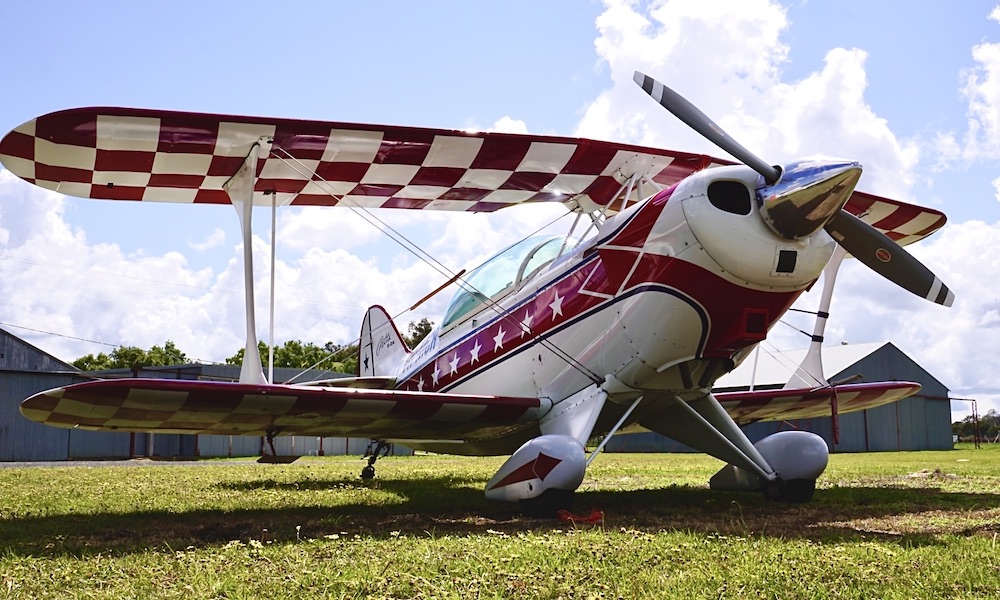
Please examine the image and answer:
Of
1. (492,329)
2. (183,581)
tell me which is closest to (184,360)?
(492,329)

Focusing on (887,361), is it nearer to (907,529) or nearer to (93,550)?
(907,529)

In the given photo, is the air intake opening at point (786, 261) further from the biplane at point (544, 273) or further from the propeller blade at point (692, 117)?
the propeller blade at point (692, 117)

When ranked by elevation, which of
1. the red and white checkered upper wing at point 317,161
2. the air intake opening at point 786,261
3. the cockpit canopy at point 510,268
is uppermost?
the red and white checkered upper wing at point 317,161

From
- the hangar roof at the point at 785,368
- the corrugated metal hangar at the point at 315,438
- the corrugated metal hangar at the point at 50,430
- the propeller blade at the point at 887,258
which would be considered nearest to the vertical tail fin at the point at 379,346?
the propeller blade at the point at 887,258

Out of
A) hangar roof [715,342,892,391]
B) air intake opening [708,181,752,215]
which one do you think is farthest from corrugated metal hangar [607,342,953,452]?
air intake opening [708,181,752,215]

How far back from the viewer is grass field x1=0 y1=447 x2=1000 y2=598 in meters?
3.39

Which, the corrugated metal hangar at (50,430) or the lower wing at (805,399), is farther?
the corrugated metal hangar at (50,430)

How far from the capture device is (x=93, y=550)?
460 cm

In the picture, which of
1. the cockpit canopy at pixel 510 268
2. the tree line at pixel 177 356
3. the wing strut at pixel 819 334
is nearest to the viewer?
the cockpit canopy at pixel 510 268

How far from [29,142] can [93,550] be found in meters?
3.59

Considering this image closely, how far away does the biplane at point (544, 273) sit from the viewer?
612 centimetres

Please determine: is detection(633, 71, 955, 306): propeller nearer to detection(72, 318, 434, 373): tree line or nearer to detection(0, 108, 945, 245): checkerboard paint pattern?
detection(0, 108, 945, 245): checkerboard paint pattern

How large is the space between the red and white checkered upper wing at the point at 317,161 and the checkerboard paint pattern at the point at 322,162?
0.04 ft

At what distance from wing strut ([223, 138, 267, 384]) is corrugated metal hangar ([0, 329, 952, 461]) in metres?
20.1
